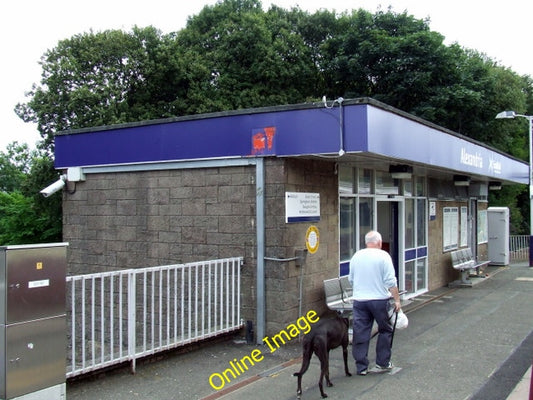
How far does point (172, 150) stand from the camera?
8.31m

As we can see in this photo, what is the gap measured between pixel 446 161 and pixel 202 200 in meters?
4.54

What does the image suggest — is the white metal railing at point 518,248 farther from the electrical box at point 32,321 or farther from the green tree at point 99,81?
the electrical box at point 32,321

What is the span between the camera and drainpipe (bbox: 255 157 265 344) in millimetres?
7418

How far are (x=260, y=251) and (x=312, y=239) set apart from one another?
32.5 inches

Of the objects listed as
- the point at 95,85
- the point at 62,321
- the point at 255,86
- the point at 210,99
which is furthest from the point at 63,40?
the point at 62,321

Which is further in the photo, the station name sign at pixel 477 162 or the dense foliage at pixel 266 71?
the dense foliage at pixel 266 71

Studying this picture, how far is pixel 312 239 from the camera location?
25.5ft

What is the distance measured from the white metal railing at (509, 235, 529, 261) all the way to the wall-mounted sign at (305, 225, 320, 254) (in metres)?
17.3

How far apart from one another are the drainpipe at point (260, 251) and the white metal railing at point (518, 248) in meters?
18.1

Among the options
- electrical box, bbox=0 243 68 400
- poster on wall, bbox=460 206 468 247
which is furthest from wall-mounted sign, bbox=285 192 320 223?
poster on wall, bbox=460 206 468 247

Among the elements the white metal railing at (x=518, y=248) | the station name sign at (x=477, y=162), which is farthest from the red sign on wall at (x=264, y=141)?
the white metal railing at (x=518, y=248)

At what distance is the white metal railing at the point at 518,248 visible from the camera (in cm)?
2273

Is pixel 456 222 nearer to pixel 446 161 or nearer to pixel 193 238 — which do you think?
pixel 446 161

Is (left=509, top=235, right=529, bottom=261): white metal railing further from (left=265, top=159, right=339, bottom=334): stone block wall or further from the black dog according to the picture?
the black dog
